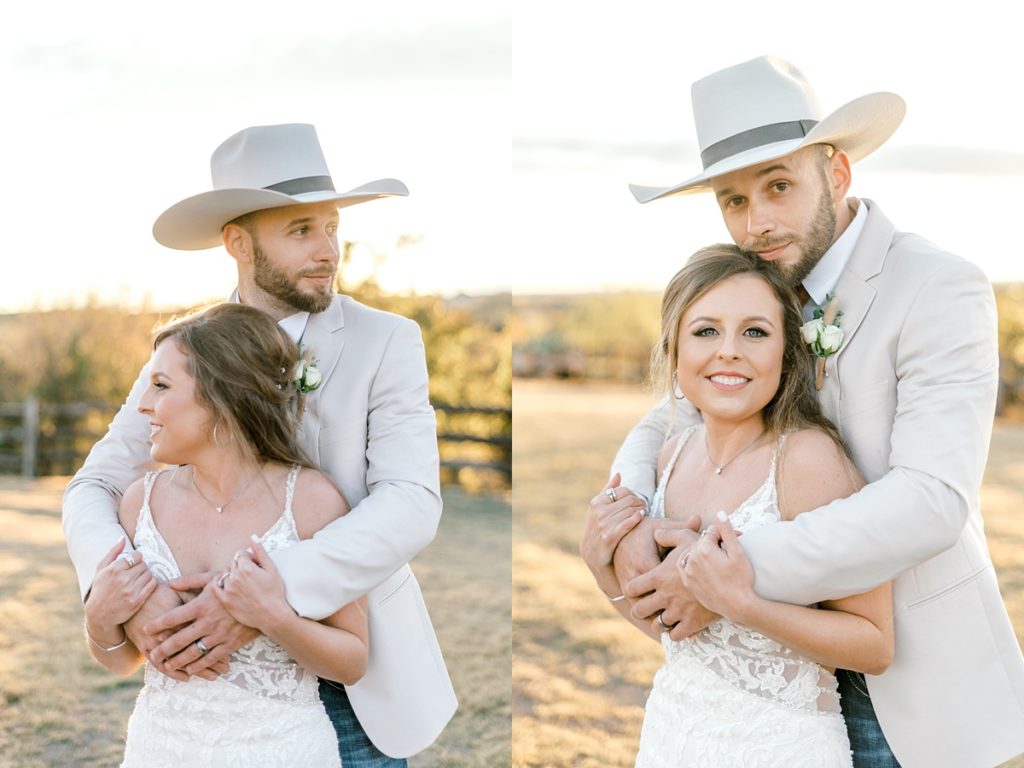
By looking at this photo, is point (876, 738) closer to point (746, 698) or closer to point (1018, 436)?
→ point (746, 698)

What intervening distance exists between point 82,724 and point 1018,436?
1586cm

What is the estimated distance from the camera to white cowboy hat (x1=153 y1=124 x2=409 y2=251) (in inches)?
116

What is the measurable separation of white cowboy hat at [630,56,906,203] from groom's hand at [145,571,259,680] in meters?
1.54

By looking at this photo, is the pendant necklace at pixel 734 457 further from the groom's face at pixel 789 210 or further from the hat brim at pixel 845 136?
the hat brim at pixel 845 136

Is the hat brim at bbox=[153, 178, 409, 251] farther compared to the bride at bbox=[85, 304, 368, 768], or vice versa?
the hat brim at bbox=[153, 178, 409, 251]

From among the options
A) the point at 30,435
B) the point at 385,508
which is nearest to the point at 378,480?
the point at 385,508

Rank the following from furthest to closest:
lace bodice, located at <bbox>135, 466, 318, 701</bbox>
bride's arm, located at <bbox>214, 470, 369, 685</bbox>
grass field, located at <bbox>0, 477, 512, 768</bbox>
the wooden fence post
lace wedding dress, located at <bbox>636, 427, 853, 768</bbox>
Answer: the wooden fence post → grass field, located at <bbox>0, 477, 512, 768</bbox> → lace bodice, located at <bbox>135, 466, 318, 701</bbox> → bride's arm, located at <bbox>214, 470, 369, 685</bbox> → lace wedding dress, located at <bbox>636, 427, 853, 768</bbox>

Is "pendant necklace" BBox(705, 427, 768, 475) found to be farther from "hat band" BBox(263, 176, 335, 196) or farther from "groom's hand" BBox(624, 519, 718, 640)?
"hat band" BBox(263, 176, 335, 196)

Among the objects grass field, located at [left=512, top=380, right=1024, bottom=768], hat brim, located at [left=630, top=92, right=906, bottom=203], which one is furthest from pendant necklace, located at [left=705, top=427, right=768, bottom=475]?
grass field, located at [left=512, top=380, right=1024, bottom=768]

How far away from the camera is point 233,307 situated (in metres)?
2.73

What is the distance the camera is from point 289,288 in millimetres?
2947

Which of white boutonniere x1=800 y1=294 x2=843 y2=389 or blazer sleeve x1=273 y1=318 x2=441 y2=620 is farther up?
white boutonniere x1=800 y1=294 x2=843 y2=389

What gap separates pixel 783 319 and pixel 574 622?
5.85 metres

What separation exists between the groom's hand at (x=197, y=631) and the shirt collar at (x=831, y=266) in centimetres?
154
